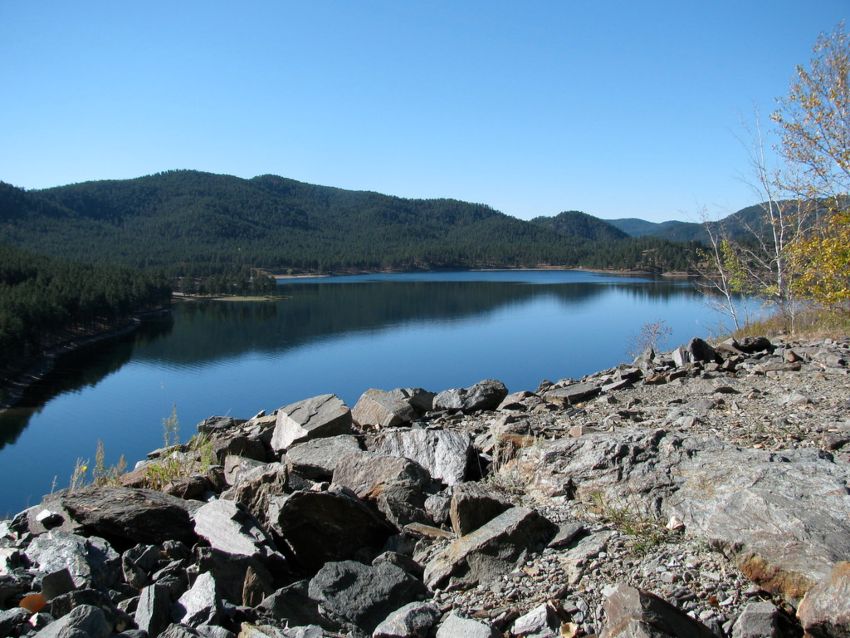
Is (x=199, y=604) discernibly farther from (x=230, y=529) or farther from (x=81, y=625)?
(x=230, y=529)

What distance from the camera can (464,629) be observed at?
358 cm

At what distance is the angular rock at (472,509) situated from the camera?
4.94 metres

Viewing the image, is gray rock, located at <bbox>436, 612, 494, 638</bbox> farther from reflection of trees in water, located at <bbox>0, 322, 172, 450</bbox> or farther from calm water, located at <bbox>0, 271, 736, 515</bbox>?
reflection of trees in water, located at <bbox>0, 322, 172, 450</bbox>

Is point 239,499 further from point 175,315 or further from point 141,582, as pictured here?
point 175,315

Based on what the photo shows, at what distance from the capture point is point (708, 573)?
3834mm

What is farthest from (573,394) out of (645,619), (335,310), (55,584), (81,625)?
(335,310)

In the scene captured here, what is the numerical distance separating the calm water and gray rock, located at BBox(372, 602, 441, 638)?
17.6 metres

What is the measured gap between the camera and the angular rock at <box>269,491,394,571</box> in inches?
197

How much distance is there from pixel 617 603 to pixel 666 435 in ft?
8.51

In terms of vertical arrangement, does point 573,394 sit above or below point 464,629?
above

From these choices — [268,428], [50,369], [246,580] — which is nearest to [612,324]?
[50,369]

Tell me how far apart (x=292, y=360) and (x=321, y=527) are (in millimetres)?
58056

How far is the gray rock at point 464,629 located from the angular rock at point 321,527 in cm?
160

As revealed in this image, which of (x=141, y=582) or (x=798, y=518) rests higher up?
(x=798, y=518)
